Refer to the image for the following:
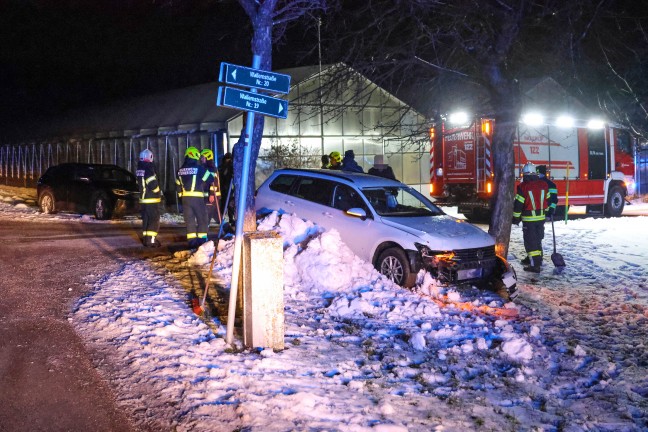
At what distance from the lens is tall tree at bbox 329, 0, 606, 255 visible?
10.6 meters

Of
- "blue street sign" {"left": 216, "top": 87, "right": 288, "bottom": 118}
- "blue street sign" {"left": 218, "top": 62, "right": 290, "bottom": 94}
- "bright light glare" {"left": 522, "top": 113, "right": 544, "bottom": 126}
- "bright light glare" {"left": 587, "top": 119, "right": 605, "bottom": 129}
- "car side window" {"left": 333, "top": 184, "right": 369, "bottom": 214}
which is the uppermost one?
"bright light glare" {"left": 587, "top": 119, "right": 605, "bottom": 129}

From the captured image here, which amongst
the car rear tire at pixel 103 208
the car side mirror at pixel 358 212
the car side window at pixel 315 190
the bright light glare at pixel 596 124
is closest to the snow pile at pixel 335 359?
the car side mirror at pixel 358 212

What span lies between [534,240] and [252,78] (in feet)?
21.9

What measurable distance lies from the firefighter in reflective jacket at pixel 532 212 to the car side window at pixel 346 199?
303 centimetres

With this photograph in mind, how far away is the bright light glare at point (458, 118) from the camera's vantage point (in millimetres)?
13508

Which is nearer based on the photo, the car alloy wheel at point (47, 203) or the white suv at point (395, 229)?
the white suv at point (395, 229)

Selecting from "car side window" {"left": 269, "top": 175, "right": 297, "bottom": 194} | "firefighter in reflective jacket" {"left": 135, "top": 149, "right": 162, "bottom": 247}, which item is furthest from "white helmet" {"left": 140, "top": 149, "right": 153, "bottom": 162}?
"car side window" {"left": 269, "top": 175, "right": 297, "bottom": 194}

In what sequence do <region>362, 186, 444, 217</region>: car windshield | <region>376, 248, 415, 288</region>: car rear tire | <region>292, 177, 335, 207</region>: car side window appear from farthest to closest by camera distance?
<region>292, 177, 335, 207</region>: car side window
<region>362, 186, 444, 217</region>: car windshield
<region>376, 248, 415, 288</region>: car rear tire

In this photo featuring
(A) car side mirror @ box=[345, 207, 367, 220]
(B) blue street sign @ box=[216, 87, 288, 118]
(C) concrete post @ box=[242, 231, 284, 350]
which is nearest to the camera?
(B) blue street sign @ box=[216, 87, 288, 118]

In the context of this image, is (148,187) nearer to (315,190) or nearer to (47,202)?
(315,190)

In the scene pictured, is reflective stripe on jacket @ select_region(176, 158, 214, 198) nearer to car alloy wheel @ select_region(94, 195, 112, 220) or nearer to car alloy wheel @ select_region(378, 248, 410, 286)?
car alloy wheel @ select_region(378, 248, 410, 286)

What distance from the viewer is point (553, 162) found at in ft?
60.5

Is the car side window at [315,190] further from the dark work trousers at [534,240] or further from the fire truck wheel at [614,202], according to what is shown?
the fire truck wheel at [614,202]

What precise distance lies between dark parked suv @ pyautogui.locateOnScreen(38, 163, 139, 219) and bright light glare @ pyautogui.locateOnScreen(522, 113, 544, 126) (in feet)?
35.0
